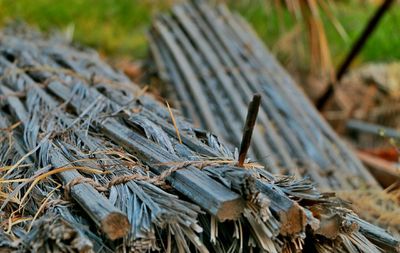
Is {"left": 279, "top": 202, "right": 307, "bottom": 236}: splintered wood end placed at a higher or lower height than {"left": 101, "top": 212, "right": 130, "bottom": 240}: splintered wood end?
lower

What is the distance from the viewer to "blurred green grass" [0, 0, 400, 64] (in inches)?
191

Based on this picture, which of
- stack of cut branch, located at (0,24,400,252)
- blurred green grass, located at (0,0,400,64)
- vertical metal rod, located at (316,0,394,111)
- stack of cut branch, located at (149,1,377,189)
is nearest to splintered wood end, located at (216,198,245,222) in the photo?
stack of cut branch, located at (0,24,400,252)

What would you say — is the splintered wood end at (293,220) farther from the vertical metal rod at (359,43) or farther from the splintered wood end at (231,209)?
the vertical metal rod at (359,43)

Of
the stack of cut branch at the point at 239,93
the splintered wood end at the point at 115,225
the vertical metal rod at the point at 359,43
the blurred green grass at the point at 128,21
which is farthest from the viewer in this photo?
the blurred green grass at the point at 128,21

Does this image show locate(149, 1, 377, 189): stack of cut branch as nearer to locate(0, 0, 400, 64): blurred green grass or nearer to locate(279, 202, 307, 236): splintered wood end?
locate(0, 0, 400, 64): blurred green grass

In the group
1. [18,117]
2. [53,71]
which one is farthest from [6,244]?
[53,71]

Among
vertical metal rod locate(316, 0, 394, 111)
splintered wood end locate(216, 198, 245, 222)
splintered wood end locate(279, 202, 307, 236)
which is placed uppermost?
splintered wood end locate(216, 198, 245, 222)

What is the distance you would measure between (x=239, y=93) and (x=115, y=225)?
2.13 meters

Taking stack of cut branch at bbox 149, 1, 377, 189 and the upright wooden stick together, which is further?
stack of cut branch at bbox 149, 1, 377, 189

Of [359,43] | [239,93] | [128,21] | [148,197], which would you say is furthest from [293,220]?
[128,21]

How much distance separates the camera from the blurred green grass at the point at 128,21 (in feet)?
15.9

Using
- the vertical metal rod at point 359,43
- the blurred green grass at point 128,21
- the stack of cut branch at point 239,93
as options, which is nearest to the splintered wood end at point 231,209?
the stack of cut branch at point 239,93

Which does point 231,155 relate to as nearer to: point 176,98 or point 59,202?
point 59,202

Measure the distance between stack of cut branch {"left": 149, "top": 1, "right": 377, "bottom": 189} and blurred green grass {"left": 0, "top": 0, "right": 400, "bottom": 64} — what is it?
1.17 m
